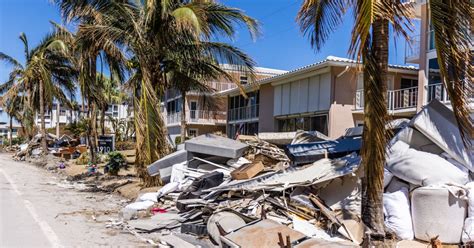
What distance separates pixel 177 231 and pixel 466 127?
547 cm

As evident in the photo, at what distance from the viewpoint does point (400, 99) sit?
24000 mm

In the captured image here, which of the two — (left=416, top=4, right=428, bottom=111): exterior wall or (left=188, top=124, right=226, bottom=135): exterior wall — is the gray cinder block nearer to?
(left=416, top=4, right=428, bottom=111): exterior wall

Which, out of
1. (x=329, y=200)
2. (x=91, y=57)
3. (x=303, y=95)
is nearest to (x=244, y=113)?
(x=303, y=95)

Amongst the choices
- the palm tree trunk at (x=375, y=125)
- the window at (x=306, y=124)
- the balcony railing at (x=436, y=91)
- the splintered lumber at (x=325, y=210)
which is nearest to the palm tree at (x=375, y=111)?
the palm tree trunk at (x=375, y=125)

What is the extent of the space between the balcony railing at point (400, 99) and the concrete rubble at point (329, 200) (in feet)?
43.0

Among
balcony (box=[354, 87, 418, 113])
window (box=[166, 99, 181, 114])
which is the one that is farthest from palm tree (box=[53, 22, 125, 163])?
window (box=[166, 99, 181, 114])

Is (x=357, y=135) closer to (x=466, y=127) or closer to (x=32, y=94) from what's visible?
(x=466, y=127)

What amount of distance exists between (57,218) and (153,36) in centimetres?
688

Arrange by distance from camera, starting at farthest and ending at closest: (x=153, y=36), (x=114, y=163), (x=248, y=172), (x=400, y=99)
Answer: (x=400, y=99), (x=114, y=163), (x=153, y=36), (x=248, y=172)

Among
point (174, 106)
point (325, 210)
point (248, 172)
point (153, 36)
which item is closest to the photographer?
point (325, 210)

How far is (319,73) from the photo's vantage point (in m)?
24.7

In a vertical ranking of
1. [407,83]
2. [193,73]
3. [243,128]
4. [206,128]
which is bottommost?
[206,128]

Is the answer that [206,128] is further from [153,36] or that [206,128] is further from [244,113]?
[153,36]

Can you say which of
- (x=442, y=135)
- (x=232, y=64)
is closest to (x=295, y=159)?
(x=442, y=135)
